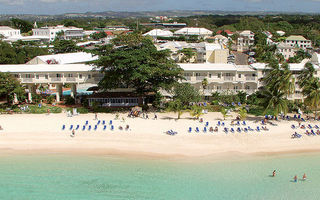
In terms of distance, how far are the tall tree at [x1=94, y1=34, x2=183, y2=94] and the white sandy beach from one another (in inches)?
214

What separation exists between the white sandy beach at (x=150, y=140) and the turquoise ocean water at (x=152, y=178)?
1.34 m

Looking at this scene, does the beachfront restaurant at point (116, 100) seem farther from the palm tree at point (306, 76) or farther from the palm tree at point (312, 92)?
the palm tree at point (312, 92)

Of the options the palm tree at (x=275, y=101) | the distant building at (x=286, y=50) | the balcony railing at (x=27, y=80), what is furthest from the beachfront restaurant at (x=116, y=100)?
the distant building at (x=286, y=50)

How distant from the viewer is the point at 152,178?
901 inches

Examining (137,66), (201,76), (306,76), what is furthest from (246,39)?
(137,66)

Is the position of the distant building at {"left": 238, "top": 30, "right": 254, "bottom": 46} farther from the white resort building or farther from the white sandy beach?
the white sandy beach

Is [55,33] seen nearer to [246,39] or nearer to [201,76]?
[246,39]

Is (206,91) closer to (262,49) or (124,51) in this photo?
(124,51)

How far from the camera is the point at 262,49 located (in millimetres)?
69500

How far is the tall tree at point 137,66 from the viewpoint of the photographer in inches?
1341

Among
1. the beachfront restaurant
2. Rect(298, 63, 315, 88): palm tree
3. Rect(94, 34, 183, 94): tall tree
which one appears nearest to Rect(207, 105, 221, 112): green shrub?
Rect(94, 34, 183, 94): tall tree

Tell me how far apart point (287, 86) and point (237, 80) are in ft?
28.1

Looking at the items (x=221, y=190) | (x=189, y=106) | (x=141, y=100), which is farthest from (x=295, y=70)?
(x=221, y=190)

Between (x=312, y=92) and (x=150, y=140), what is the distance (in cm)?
1707
